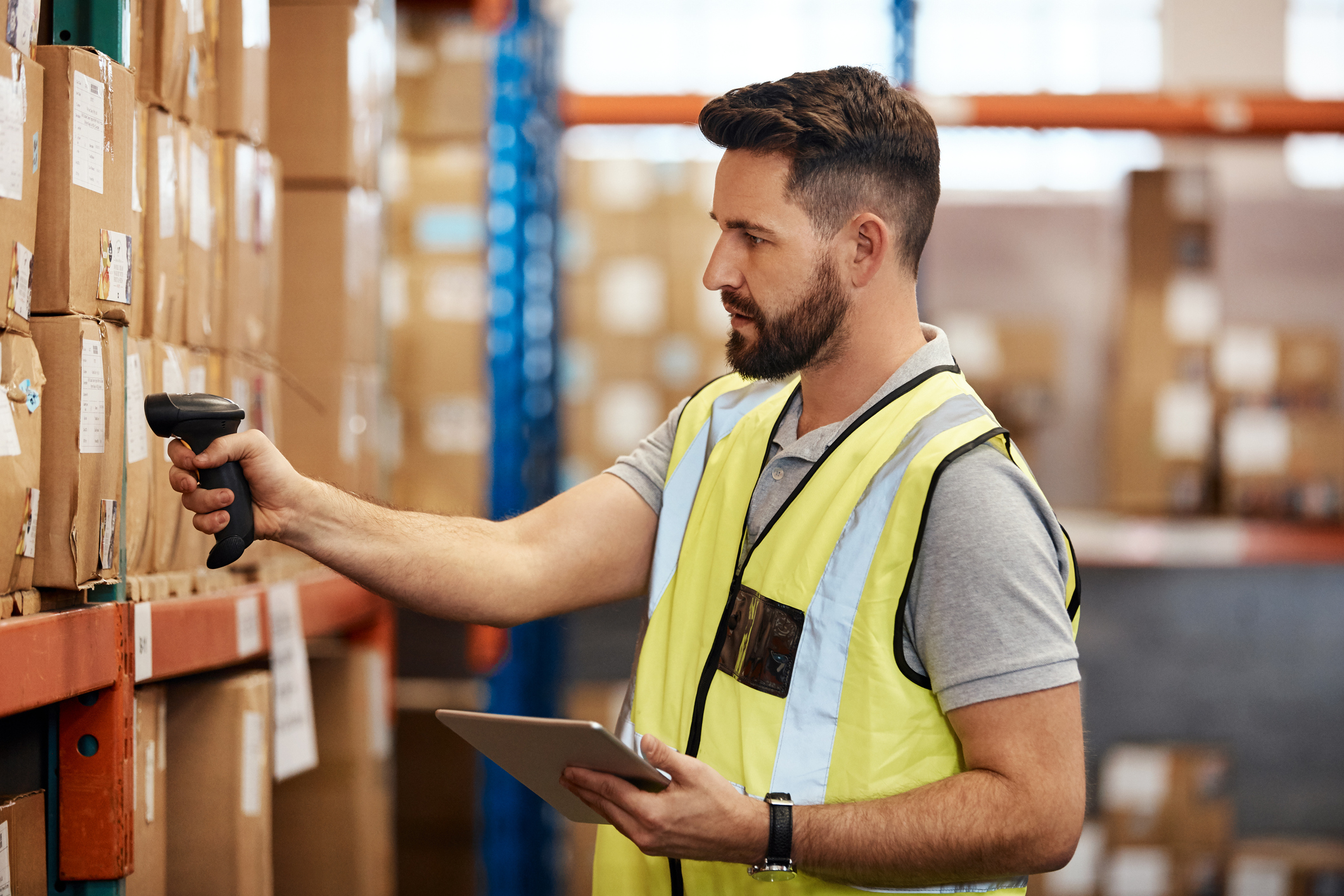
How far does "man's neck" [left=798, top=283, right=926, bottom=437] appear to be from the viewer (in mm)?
1727

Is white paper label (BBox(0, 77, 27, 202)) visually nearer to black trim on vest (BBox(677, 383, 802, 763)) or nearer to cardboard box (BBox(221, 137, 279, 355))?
cardboard box (BBox(221, 137, 279, 355))

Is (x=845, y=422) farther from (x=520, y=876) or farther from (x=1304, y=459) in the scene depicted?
(x=1304, y=459)

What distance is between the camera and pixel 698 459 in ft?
6.24

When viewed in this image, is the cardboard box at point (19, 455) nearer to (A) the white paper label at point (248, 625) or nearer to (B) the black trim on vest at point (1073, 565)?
(A) the white paper label at point (248, 625)

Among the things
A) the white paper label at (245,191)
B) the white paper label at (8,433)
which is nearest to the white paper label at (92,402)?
the white paper label at (8,433)

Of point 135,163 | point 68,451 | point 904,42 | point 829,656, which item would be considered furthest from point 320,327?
point 904,42

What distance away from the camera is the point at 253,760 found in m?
2.27

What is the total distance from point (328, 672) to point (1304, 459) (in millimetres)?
4928

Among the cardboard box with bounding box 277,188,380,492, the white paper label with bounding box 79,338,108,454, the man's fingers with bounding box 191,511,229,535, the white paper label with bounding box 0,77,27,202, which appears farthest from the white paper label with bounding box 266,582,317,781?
the white paper label with bounding box 0,77,27,202

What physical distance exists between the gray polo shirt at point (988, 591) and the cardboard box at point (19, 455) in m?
1.17

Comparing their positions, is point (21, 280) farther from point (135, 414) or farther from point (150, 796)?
point (150, 796)

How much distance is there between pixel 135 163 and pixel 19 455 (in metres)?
0.53

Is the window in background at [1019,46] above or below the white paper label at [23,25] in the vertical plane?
above

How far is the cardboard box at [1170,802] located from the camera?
5.38 m
